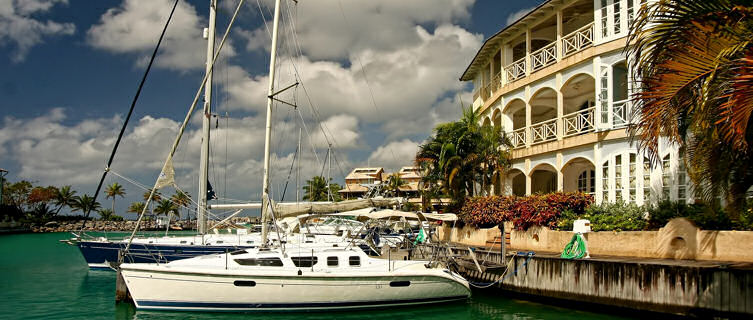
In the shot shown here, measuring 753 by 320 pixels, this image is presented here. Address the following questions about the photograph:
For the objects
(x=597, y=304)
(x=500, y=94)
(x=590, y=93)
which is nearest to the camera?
(x=597, y=304)

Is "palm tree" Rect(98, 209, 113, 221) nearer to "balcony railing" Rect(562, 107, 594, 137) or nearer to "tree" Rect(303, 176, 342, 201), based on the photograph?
"tree" Rect(303, 176, 342, 201)

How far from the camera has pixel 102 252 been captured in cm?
2611

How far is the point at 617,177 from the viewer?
19453mm

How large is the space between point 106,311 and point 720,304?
1878 centimetres

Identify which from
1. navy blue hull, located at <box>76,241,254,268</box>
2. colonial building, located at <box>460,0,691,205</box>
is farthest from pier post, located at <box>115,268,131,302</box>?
colonial building, located at <box>460,0,691,205</box>

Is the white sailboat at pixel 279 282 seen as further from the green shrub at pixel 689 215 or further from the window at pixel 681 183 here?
the window at pixel 681 183

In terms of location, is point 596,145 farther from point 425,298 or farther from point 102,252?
point 102,252

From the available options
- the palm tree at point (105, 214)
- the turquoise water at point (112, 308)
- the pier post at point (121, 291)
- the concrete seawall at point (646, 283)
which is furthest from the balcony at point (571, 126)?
the palm tree at point (105, 214)

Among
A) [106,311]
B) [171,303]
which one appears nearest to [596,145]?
[171,303]

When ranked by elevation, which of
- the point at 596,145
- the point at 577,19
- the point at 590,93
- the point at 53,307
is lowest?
the point at 53,307

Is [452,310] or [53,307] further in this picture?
[53,307]

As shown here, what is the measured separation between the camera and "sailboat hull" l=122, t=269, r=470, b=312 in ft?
51.1

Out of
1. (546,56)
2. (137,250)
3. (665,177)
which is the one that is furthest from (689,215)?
(137,250)

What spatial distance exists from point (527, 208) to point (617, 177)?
3.70 meters
